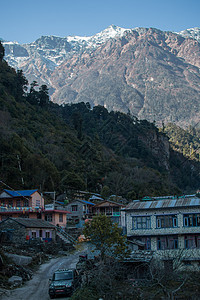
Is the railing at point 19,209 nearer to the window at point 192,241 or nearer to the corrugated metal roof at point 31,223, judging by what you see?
the corrugated metal roof at point 31,223

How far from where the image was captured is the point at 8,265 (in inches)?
1235

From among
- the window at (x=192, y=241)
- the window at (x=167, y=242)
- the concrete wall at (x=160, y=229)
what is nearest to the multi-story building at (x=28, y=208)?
the concrete wall at (x=160, y=229)

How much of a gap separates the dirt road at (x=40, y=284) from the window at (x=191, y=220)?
426 inches

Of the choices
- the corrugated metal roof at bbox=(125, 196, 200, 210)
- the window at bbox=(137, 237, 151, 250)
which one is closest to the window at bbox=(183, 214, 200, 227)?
the corrugated metal roof at bbox=(125, 196, 200, 210)

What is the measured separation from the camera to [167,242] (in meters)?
38.9

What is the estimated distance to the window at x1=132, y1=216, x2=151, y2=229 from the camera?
131 feet

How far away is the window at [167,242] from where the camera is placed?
3853cm

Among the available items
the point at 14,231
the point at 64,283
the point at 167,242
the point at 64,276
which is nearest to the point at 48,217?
the point at 14,231

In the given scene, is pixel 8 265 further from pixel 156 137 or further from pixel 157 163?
pixel 156 137

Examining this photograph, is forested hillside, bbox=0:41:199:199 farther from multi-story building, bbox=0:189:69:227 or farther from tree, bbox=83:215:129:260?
tree, bbox=83:215:129:260

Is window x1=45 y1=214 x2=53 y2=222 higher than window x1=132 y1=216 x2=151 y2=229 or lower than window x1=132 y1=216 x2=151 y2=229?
higher

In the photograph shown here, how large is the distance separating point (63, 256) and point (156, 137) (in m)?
111

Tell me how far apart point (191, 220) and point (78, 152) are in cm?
6418

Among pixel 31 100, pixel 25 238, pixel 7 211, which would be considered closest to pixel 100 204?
pixel 7 211
